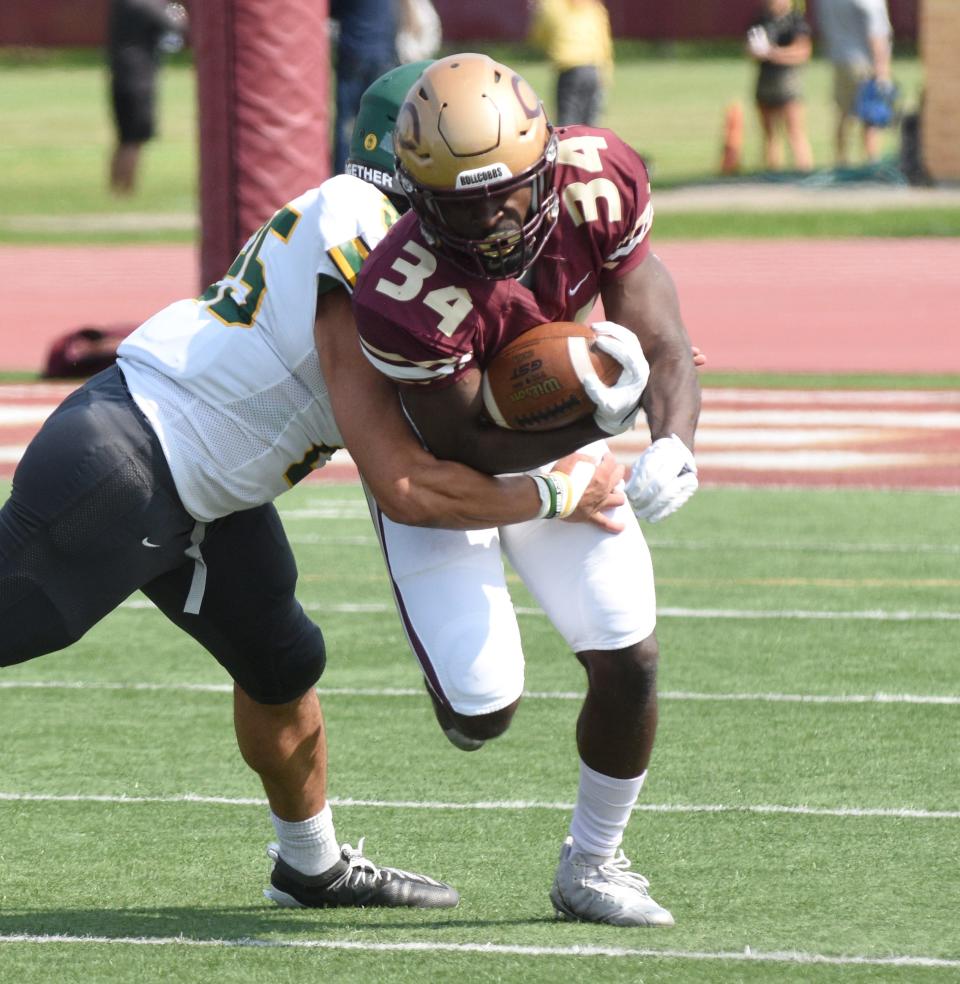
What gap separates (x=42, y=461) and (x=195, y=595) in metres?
0.38

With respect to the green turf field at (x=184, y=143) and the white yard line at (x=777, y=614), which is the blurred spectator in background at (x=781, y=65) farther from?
the white yard line at (x=777, y=614)

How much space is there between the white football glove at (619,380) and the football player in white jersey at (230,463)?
0.19m

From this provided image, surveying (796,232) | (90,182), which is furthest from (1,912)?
(90,182)

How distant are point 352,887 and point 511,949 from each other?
516 mm

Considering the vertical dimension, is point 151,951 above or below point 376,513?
below

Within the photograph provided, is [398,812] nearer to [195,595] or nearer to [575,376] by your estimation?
[195,595]

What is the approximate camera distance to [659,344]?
419 cm

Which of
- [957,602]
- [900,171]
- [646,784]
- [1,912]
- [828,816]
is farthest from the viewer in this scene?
[900,171]

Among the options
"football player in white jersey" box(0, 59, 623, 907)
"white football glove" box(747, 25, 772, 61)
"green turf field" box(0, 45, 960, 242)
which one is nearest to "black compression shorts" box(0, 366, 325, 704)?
"football player in white jersey" box(0, 59, 623, 907)

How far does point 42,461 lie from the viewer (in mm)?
4090

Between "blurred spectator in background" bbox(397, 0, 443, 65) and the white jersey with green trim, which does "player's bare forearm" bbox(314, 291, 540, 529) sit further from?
"blurred spectator in background" bbox(397, 0, 443, 65)

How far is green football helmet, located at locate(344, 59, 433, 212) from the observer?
437 cm

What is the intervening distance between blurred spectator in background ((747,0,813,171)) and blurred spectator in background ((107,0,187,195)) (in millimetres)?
5548

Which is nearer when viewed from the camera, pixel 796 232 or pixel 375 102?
pixel 375 102
